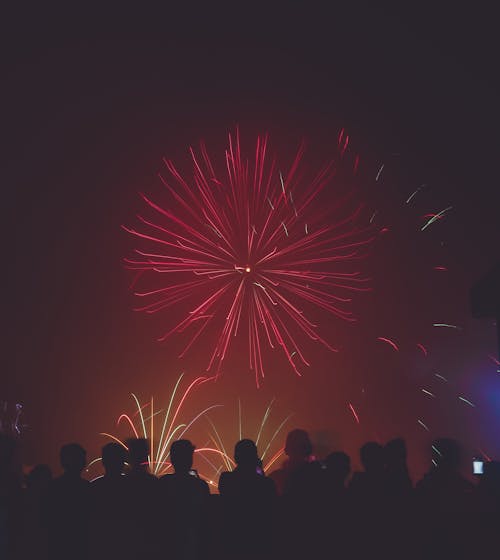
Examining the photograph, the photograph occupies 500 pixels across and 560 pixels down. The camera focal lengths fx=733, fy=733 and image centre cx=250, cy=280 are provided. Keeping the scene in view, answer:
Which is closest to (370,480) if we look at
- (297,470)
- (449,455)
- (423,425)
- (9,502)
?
(297,470)

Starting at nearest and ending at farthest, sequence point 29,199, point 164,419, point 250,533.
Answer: point 250,533 < point 164,419 < point 29,199

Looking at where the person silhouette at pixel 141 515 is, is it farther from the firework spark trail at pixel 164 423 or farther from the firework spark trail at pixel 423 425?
the firework spark trail at pixel 423 425

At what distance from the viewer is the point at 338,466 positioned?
149 inches

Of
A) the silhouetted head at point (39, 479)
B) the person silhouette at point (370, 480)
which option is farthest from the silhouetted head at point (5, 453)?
the person silhouette at point (370, 480)

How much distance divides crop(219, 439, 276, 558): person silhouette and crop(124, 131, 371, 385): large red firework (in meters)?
7.26

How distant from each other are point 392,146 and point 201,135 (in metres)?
2.97

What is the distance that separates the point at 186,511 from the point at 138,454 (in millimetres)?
488

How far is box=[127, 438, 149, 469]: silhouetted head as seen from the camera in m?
3.88

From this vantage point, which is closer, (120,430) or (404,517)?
(404,517)

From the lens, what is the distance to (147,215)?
11.2 m

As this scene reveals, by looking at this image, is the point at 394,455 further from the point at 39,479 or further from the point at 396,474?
the point at 39,479

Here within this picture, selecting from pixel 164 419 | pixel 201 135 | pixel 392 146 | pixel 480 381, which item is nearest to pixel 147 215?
pixel 201 135

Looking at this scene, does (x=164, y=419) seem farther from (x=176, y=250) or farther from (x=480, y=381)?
(x=480, y=381)

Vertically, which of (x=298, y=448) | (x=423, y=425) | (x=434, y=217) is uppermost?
(x=434, y=217)
